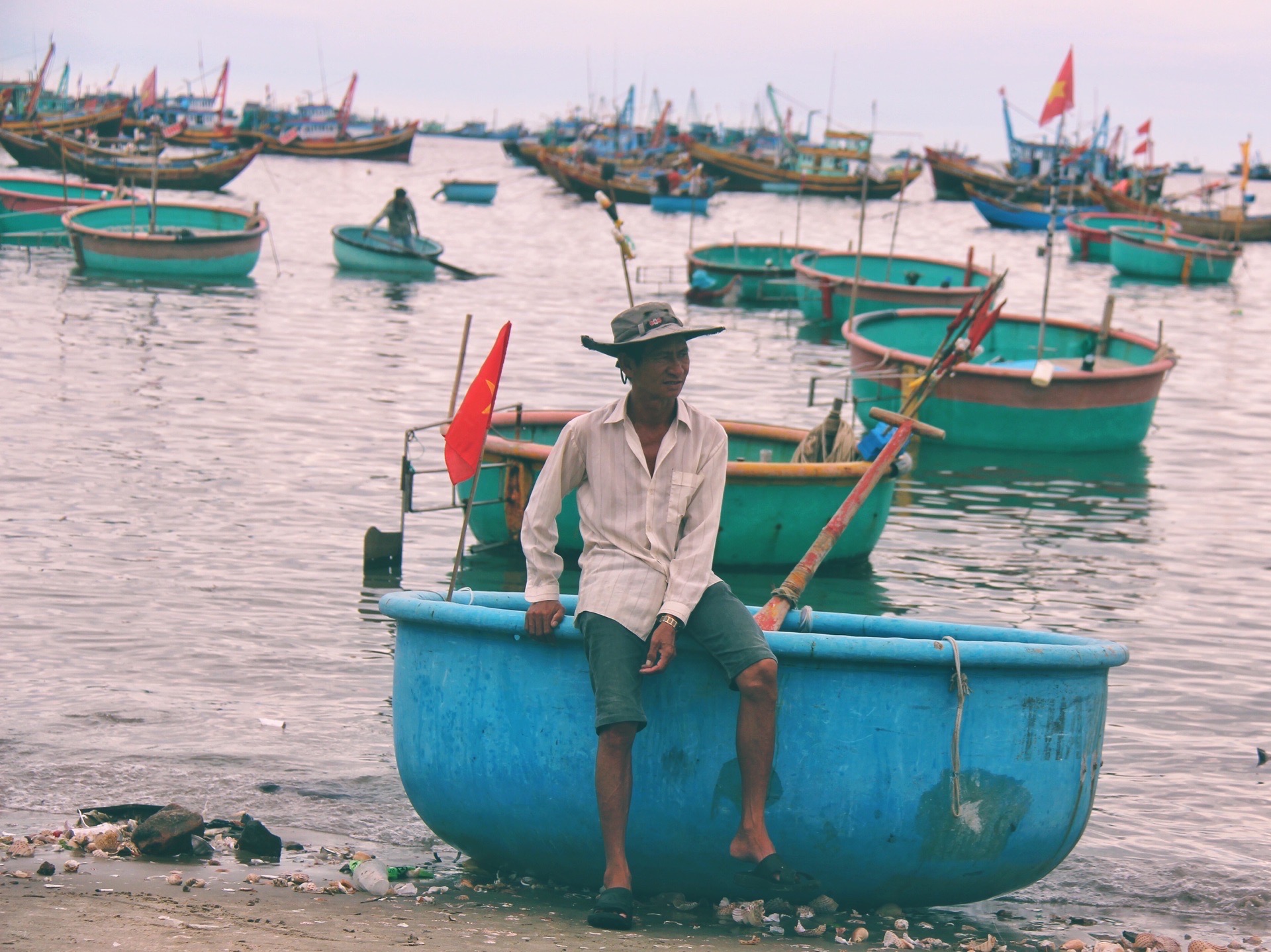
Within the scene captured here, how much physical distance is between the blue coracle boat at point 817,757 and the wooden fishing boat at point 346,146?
84.7 metres

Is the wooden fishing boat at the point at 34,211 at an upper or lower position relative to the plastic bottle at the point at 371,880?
upper

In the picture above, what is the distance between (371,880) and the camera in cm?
436

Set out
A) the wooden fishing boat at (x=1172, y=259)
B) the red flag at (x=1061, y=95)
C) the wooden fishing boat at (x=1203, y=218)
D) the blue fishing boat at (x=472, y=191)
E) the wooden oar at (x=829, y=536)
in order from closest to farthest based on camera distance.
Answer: the wooden oar at (x=829, y=536) → the red flag at (x=1061, y=95) → the wooden fishing boat at (x=1172, y=259) → the wooden fishing boat at (x=1203, y=218) → the blue fishing boat at (x=472, y=191)

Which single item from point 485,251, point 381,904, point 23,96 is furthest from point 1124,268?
point 23,96

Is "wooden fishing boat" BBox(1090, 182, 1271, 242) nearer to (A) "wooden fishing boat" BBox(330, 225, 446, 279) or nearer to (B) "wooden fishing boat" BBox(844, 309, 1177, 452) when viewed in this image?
(A) "wooden fishing boat" BBox(330, 225, 446, 279)

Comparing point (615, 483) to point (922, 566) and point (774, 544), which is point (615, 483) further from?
point (922, 566)

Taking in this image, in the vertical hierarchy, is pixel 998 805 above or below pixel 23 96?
below

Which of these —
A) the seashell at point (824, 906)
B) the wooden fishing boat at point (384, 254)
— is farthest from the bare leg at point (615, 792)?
the wooden fishing boat at point (384, 254)

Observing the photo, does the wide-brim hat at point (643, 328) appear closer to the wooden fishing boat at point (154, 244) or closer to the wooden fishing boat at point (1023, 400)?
the wooden fishing boat at point (1023, 400)

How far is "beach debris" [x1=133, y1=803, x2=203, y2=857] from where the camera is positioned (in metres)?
4.54

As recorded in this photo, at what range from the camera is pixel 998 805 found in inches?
170

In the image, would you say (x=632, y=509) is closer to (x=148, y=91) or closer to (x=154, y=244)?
(x=154, y=244)

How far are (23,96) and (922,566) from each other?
92.5 meters

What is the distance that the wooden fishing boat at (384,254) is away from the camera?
27.6 meters
